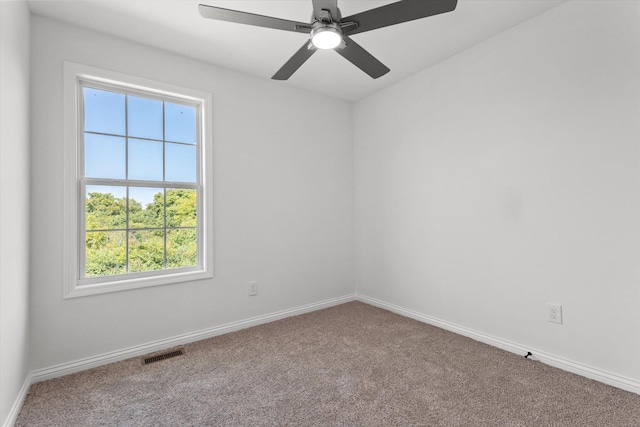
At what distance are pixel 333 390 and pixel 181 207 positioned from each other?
1970 millimetres

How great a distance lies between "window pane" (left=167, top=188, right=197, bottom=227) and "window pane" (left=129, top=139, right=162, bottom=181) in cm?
19

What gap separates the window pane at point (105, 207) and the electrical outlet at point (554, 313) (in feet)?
10.8

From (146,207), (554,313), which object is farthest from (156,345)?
(554,313)

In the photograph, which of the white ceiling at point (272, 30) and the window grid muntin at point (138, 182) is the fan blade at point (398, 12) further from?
the window grid muntin at point (138, 182)

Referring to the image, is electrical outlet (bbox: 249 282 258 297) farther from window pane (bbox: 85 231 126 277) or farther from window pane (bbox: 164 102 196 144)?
window pane (bbox: 164 102 196 144)

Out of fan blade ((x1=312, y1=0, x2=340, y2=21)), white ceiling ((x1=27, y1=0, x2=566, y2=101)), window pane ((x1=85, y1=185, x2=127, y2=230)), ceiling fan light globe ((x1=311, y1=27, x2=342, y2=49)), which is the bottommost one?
window pane ((x1=85, y1=185, x2=127, y2=230))

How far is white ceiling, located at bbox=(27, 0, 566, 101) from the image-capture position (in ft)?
6.84

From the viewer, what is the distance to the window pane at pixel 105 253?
7.77ft

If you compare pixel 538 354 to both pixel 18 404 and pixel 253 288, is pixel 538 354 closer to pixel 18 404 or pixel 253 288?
pixel 253 288

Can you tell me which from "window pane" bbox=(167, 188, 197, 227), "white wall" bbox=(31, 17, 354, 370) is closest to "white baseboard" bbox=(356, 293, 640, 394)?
"white wall" bbox=(31, 17, 354, 370)

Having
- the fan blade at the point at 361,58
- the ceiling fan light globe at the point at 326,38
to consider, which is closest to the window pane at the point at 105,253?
the ceiling fan light globe at the point at 326,38

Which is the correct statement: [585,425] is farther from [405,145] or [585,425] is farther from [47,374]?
[47,374]

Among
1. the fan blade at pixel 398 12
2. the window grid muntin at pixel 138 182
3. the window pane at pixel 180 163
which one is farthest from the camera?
the window pane at pixel 180 163

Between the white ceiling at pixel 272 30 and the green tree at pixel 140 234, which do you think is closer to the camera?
the white ceiling at pixel 272 30
